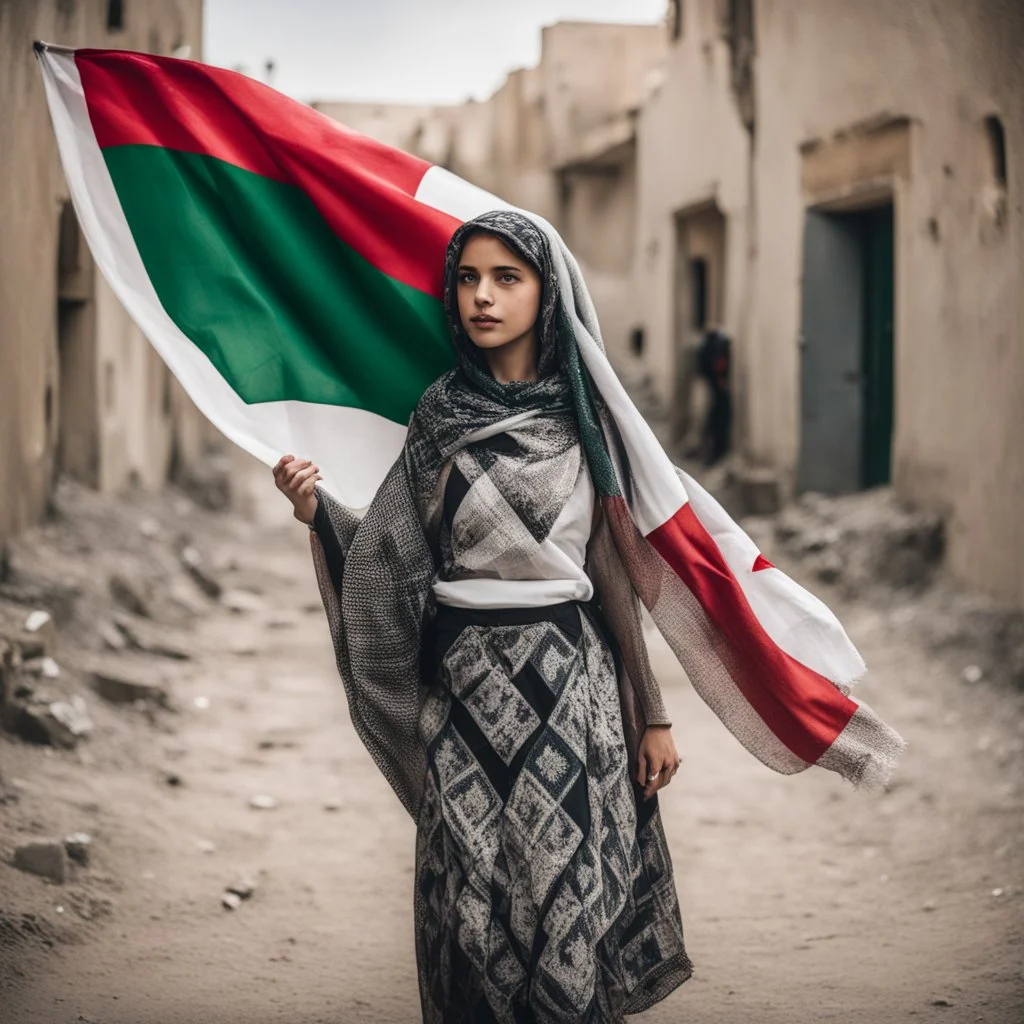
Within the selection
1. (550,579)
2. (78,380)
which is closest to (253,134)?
(550,579)

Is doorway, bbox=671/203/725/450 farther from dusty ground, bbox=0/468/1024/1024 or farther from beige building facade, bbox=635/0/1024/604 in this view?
dusty ground, bbox=0/468/1024/1024

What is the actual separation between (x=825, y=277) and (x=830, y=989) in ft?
19.7

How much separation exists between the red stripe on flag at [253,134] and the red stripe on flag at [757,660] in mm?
877

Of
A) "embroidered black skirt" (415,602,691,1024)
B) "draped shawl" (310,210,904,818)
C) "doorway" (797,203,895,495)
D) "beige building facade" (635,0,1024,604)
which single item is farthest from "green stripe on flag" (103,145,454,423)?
"doorway" (797,203,895,495)

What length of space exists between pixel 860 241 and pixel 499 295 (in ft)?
22.4

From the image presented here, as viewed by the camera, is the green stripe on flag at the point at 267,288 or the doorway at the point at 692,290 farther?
the doorway at the point at 692,290

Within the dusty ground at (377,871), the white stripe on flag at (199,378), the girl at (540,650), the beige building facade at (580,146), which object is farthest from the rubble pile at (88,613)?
the beige building facade at (580,146)

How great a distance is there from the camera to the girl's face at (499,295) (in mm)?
2537

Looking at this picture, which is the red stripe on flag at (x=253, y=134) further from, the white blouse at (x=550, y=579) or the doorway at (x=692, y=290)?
the doorway at (x=692, y=290)

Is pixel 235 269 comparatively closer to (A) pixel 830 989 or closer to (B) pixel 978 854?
(A) pixel 830 989

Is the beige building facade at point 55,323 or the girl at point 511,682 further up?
the beige building facade at point 55,323

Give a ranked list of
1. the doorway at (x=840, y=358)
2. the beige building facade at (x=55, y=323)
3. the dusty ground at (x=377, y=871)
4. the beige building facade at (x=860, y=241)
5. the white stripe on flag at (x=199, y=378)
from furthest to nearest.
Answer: the doorway at (x=840, y=358)
the beige building facade at (x=860, y=241)
the beige building facade at (x=55, y=323)
the dusty ground at (x=377, y=871)
the white stripe on flag at (x=199, y=378)

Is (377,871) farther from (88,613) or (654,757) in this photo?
(88,613)

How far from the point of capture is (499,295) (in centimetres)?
254
